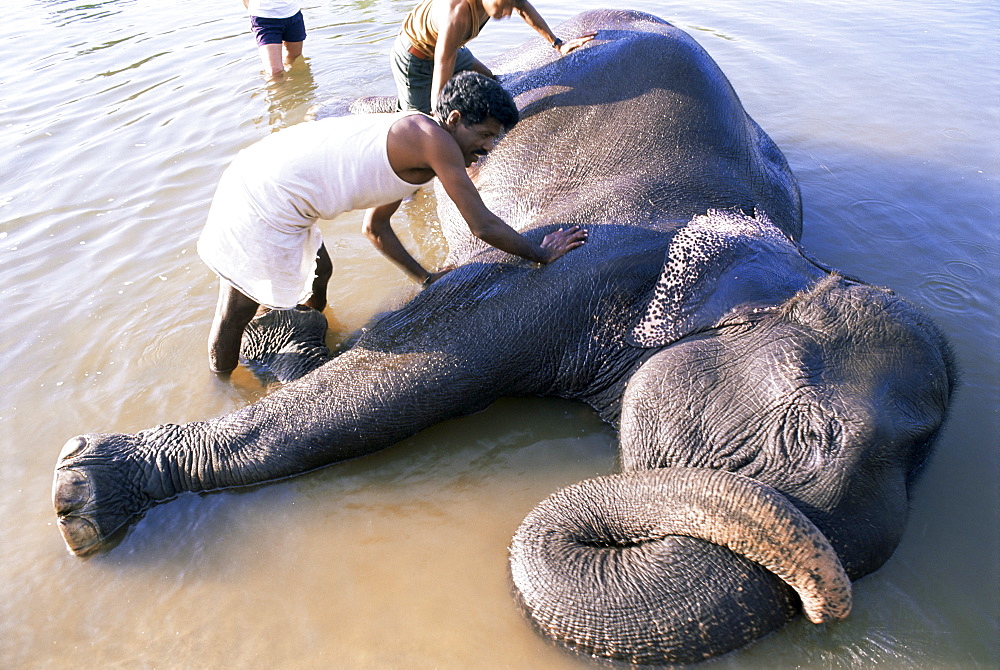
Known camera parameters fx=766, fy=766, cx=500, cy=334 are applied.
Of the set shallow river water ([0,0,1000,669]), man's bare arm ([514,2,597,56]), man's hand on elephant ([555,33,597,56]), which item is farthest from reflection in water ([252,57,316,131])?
man's hand on elephant ([555,33,597,56])

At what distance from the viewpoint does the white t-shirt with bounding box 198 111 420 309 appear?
131 inches

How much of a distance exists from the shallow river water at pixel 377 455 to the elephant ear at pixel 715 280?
559 mm

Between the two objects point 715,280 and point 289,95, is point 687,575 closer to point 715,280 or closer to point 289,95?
point 715,280

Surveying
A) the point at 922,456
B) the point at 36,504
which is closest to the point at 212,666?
the point at 36,504

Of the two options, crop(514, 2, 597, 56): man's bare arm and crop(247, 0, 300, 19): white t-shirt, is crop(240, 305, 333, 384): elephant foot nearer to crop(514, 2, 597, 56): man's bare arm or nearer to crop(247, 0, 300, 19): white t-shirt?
crop(514, 2, 597, 56): man's bare arm

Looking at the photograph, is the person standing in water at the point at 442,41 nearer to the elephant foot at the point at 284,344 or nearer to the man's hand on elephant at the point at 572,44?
the man's hand on elephant at the point at 572,44

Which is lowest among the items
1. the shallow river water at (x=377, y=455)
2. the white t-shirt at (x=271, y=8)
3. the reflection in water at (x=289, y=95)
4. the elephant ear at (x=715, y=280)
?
the shallow river water at (x=377, y=455)

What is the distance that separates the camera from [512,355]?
3.15 meters

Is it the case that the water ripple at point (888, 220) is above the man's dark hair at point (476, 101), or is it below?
below

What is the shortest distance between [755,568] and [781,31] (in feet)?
24.8

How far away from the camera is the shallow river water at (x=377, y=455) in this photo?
248 centimetres

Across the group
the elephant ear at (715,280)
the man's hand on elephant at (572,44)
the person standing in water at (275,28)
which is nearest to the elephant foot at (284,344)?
the elephant ear at (715,280)

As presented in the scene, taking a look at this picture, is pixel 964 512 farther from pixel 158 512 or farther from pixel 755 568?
pixel 158 512

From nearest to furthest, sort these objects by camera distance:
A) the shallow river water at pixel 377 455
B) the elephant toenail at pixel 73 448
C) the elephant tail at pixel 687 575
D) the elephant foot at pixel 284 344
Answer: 1. the elephant tail at pixel 687 575
2. the shallow river water at pixel 377 455
3. the elephant toenail at pixel 73 448
4. the elephant foot at pixel 284 344
